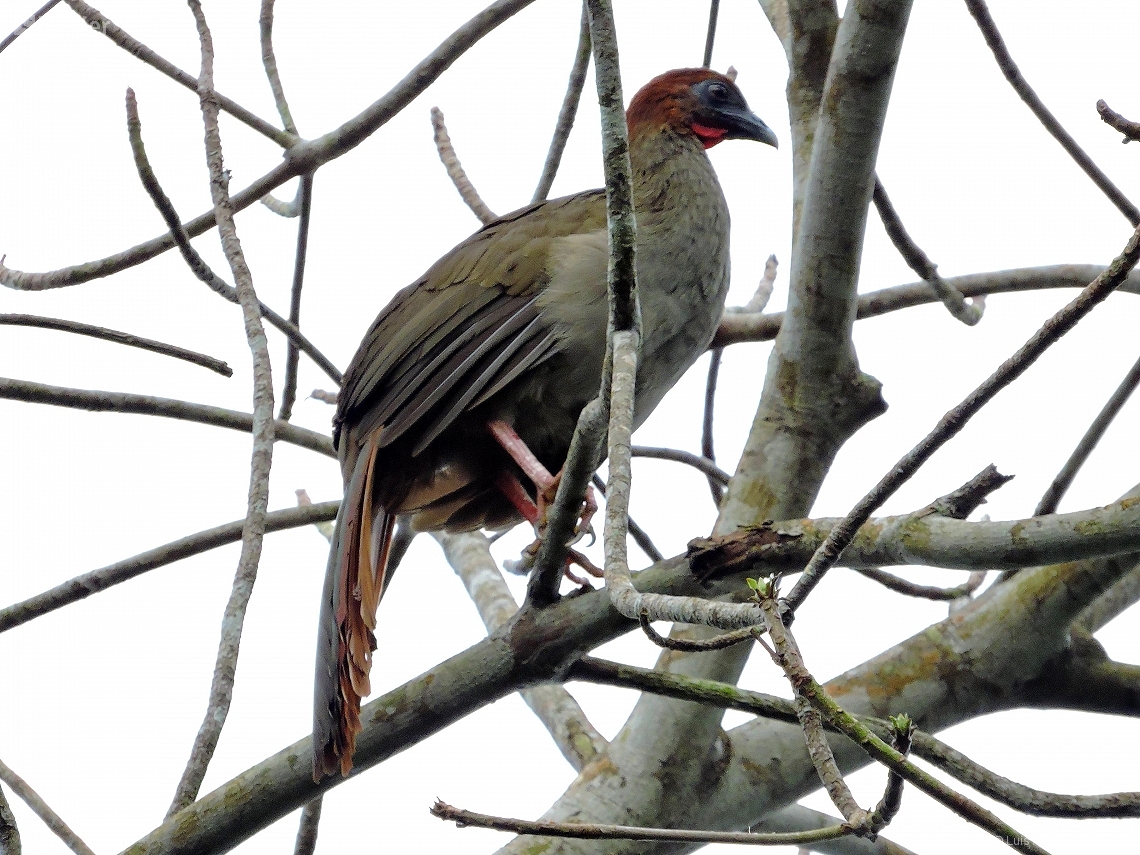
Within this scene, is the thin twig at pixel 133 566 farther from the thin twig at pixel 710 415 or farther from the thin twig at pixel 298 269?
the thin twig at pixel 710 415

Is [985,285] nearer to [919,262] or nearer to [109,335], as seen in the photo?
[919,262]

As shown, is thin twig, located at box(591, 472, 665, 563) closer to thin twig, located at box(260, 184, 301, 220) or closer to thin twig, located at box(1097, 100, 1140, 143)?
thin twig, located at box(260, 184, 301, 220)

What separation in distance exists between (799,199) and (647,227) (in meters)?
0.61

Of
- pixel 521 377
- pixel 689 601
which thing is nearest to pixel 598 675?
pixel 689 601

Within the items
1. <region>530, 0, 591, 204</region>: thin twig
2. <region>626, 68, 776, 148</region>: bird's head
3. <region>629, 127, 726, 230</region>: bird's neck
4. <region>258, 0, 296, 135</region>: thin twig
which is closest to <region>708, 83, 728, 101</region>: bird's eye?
<region>626, 68, 776, 148</region>: bird's head

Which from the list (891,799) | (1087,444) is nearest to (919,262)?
(1087,444)

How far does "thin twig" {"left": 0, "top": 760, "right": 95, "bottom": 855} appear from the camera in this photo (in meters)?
2.41

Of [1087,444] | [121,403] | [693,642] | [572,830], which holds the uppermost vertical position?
[121,403]

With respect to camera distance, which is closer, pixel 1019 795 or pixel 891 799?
pixel 891 799

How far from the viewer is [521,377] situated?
3.77 m

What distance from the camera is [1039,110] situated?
3.47m

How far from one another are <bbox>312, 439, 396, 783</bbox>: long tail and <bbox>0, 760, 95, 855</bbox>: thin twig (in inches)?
17.9

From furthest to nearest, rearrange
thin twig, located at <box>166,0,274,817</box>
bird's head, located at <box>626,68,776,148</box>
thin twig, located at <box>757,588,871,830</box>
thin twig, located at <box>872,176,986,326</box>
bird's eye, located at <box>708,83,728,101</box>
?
bird's eye, located at <box>708,83,728,101</box>, bird's head, located at <box>626,68,776,148</box>, thin twig, located at <box>872,176,986,326</box>, thin twig, located at <box>166,0,274,817</box>, thin twig, located at <box>757,588,871,830</box>

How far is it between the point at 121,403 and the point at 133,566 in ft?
1.34
